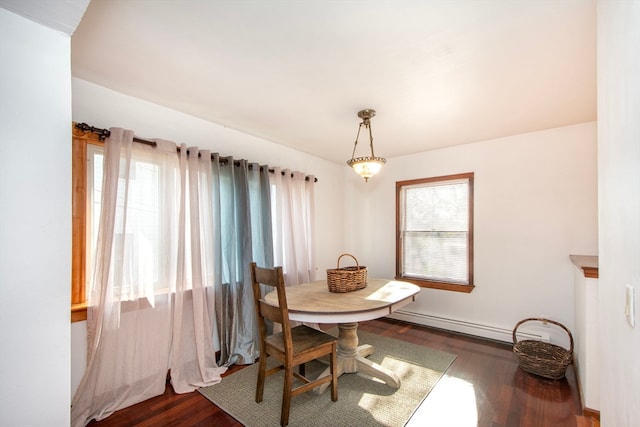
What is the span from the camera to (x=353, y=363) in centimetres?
247

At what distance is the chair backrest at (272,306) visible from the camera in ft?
6.04

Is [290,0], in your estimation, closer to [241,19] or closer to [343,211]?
[241,19]

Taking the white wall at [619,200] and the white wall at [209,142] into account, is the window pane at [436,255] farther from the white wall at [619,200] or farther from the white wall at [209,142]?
the white wall at [619,200]

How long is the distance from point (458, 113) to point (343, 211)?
7.81 ft

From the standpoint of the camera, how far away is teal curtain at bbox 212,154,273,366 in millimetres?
2658

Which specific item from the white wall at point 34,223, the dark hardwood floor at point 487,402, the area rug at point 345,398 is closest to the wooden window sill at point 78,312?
the dark hardwood floor at point 487,402

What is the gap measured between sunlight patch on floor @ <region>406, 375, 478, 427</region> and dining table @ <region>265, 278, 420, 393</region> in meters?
0.30

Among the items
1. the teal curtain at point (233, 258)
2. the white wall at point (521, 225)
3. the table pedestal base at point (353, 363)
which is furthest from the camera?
the white wall at point (521, 225)

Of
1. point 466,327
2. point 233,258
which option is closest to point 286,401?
point 233,258

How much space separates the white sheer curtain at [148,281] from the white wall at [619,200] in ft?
8.33

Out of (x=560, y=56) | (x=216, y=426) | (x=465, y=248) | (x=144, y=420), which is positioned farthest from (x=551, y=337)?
(x=144, y=420)

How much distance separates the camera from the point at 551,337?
2.91m

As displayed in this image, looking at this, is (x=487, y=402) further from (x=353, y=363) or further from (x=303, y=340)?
(x=303, y=340)

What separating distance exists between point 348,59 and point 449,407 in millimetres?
2516
